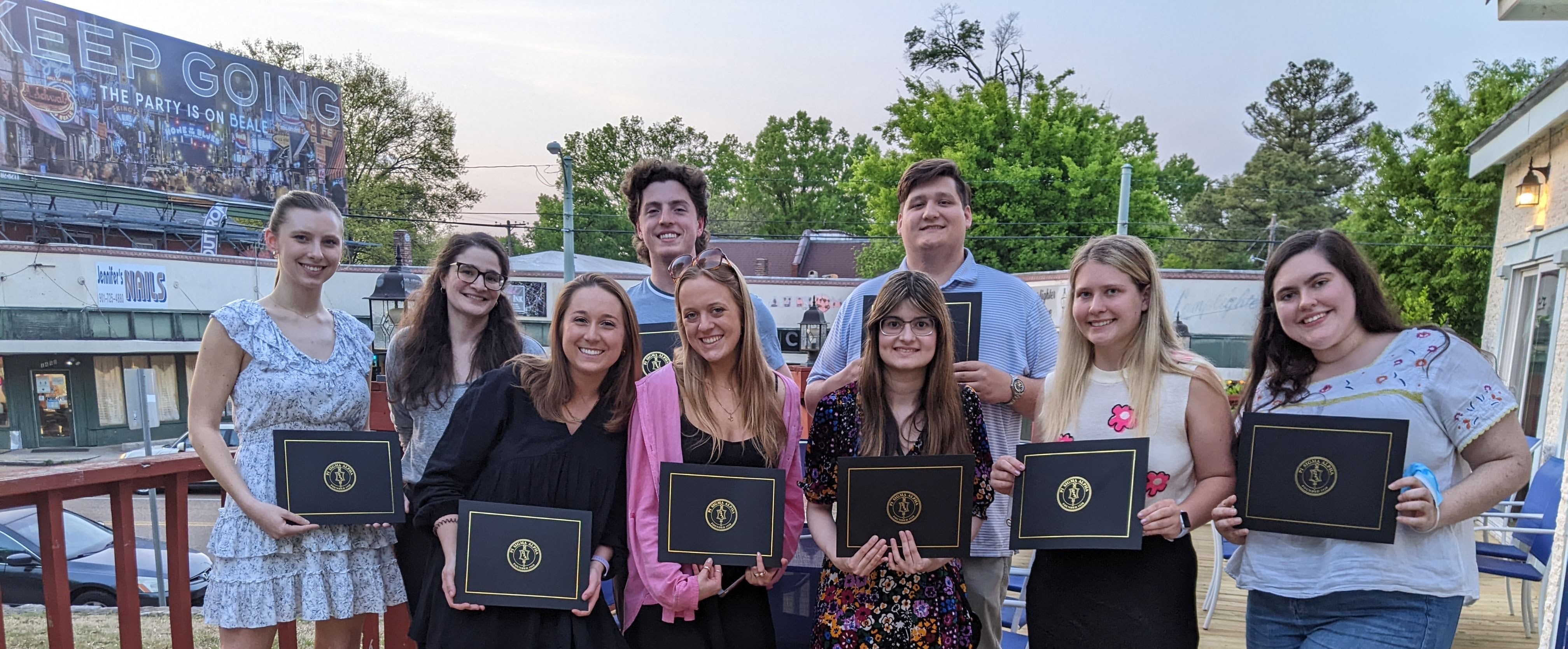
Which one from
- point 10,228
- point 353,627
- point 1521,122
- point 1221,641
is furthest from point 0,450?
point 1521,122

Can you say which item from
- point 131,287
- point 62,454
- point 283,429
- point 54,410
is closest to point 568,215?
point 131,287

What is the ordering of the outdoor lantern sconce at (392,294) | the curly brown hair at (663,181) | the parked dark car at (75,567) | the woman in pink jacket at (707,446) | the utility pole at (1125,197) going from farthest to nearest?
the utility pole at (1125,197)
the outdoor lantern sconce at (392,294)
the parked dark car at (75,567)
the curly brown hair at (663,181)
the woman in pink jacket at (707,446)

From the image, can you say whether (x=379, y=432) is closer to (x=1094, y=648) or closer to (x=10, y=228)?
(x=1094, y=648)

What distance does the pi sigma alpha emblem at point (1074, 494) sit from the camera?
2080mm

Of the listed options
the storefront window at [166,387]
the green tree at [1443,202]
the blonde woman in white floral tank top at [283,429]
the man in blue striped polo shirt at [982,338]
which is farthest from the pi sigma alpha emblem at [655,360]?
the storefront window at [166,387]

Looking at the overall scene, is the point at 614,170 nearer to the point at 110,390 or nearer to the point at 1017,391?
the point at 110,390

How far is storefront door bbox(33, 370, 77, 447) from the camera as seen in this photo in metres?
22.1

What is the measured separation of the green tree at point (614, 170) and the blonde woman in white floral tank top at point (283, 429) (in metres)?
41.5

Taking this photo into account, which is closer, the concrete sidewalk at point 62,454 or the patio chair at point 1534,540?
the patio chair at point 1534,540

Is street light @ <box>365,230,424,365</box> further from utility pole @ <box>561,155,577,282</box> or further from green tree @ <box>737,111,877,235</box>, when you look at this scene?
green tree @ <box>737,111,877,235</box>

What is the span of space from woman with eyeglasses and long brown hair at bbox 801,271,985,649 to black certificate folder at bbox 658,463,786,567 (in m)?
0.20

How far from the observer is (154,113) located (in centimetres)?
3045

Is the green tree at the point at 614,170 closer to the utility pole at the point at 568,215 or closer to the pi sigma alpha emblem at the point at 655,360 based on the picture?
the utility pole at the point at 568,215

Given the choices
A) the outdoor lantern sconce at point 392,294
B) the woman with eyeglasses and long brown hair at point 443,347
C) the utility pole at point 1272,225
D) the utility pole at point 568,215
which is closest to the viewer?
the woman with eyeglasses and long brown hair at point 443,347
